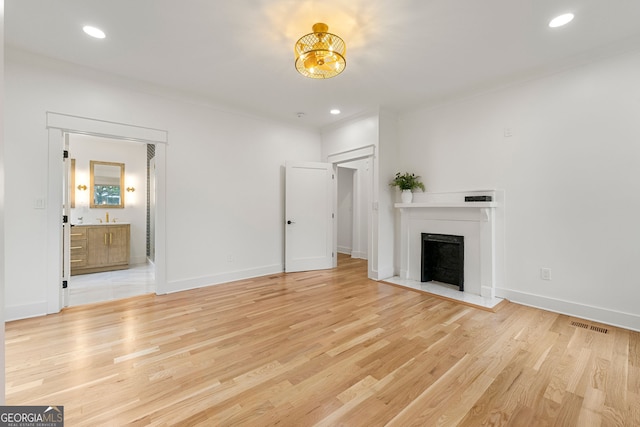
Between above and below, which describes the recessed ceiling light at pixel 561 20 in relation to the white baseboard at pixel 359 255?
above

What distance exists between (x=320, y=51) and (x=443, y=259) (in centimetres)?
329

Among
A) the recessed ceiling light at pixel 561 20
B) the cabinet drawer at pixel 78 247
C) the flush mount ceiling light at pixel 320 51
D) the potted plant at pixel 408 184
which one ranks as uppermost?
the recessed ceiling light at pixel 561 20

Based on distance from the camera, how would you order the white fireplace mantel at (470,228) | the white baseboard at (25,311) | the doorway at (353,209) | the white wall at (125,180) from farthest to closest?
the doorway at (353,209)
the white wall at (125,180)
the white fireplace mantel at (470,228)
the white baseboard at (25,311)

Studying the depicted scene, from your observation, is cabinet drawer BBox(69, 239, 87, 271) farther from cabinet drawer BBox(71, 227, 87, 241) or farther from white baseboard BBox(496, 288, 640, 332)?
white baseboard BBox(496, 288, 640, 332)

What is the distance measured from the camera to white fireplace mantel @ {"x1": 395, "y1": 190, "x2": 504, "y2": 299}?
3.51 metres

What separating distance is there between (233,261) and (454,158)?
3696 mm

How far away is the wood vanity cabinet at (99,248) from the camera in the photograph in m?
4.86

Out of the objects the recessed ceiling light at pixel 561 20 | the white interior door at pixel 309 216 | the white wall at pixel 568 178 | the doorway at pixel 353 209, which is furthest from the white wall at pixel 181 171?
the recessed ceiling light at pixel 561 20

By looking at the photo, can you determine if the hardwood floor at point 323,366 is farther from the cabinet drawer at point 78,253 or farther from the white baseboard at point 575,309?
the cabinet drawer at point 78,253

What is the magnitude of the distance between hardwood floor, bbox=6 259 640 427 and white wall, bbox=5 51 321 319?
30.9 inches

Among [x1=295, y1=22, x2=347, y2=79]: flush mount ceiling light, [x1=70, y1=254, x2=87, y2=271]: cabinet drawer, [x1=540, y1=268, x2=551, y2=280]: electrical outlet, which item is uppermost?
[x1=295, y1=22, x2=347, y2=79]: flush mount ceiling light

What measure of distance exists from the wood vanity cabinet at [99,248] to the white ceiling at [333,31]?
123 inches

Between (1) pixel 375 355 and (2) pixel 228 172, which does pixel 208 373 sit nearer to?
(1) pixel 375 355

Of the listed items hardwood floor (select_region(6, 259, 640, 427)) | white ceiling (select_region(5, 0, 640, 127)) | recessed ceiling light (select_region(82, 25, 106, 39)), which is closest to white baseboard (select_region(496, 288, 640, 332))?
hardwood floor (select_region(6, 259, 640, 427))
